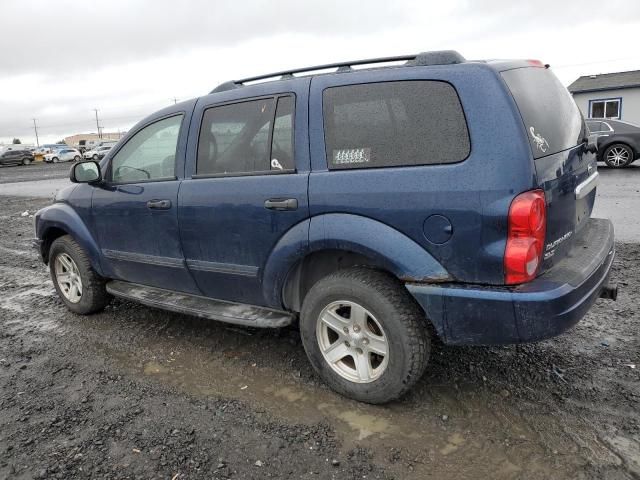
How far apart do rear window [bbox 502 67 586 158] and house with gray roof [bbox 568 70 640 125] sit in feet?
83.9

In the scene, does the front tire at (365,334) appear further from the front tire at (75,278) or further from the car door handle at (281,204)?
the front tire at (75,278)

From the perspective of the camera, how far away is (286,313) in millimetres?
3434

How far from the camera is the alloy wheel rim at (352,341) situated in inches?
117

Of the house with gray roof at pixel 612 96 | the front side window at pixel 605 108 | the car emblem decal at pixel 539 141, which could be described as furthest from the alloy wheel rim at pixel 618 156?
the car emblem decal at pixel 539 141

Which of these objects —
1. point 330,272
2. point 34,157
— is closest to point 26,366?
point 330,272

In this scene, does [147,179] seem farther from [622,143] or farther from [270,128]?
[622,143]

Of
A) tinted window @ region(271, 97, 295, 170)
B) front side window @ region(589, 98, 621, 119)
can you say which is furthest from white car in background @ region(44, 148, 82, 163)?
tinted window @ region(271, 97, 295, 170)

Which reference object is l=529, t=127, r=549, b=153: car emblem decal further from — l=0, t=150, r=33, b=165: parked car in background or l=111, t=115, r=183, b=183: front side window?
l=0, t=150, r=33, b=165: parked car in background

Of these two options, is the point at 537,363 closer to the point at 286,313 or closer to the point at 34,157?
the point at 286,313

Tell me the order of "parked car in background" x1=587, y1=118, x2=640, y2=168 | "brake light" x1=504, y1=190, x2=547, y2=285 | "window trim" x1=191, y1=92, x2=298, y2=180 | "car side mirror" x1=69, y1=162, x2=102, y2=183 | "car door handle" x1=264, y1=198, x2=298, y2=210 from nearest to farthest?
"brake light" x1=504, y1=190, x2=547, y2=285 → "car door handle" x1=264, y1=198, x2=298, y2=210 → "window trim" x1=191, y1=92, x2=298, y2=180 → "car side mirror" x1=69, y1=162, x2=102, y2=183 → "parked car in background" x1=587, y1=118, x2=640, y2=168

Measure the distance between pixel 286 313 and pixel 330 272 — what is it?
43 cm

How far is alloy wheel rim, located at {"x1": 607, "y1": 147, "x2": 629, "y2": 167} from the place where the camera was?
14.6 meters

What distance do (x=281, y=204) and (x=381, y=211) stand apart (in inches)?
26.5

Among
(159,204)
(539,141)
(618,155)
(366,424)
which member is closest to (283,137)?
(159,204)
